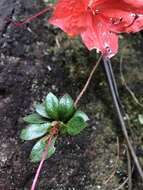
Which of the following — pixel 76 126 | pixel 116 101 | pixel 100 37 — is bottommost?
pixel 116 101

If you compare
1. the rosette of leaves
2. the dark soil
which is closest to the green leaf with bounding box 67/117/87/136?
the rosette of leaves

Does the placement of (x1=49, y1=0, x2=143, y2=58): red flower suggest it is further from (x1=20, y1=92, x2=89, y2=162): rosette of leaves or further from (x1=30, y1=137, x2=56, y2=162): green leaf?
(x1=30, y1=137, x2=56, y2=162): green leaf

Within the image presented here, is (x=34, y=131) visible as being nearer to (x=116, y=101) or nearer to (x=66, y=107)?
(x=66, y=107)

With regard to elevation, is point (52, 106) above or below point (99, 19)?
below

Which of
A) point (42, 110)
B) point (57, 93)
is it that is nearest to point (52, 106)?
point (42, 110)

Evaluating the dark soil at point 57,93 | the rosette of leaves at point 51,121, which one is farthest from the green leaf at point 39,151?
the dark soil at point 57,93
